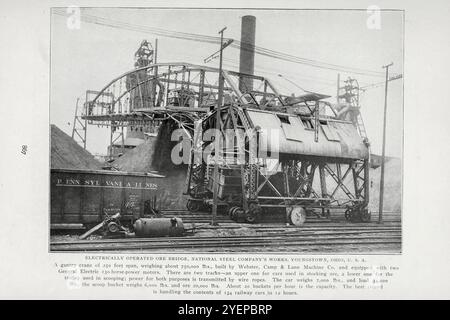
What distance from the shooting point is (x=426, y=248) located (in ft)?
26.1

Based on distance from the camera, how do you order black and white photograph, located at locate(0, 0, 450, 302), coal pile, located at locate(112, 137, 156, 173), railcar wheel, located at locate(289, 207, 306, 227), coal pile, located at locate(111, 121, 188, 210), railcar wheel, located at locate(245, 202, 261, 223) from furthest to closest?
coal pile, located at locate(112, 137, 156, 173)
coal pile, located at locate(111, 121, 188, 210)
railcar wheel, located at locate(289, 207, 306, 227)
railcar wheel, located at locate(245, 202, 261, 223)
black and white photograph, located at locate(0, 0, 450, 302)

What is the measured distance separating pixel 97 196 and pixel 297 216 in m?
5.91

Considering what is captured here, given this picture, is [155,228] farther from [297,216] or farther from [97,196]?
[297,216]

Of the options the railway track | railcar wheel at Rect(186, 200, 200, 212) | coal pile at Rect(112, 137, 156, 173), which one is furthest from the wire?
coal pile at Rect(112, 137, 156, 173)

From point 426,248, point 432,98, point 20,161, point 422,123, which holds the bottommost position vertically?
point 426,248

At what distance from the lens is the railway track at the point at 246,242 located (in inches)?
322

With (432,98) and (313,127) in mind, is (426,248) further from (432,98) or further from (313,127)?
(313,127)

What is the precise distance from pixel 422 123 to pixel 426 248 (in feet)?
8.45

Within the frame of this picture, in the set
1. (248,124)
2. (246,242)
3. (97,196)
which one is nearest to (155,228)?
(97,196)

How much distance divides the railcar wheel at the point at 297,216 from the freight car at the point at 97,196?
4148mm

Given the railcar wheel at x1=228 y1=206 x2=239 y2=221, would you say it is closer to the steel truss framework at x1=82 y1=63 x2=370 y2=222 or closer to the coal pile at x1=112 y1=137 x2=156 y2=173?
the steel truss framework at x1=82 y1=63 x2=370 y2=222

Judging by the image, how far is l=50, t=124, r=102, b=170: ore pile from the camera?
11159 mm

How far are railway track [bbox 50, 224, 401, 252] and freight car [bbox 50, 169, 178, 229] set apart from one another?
2.77 feet
